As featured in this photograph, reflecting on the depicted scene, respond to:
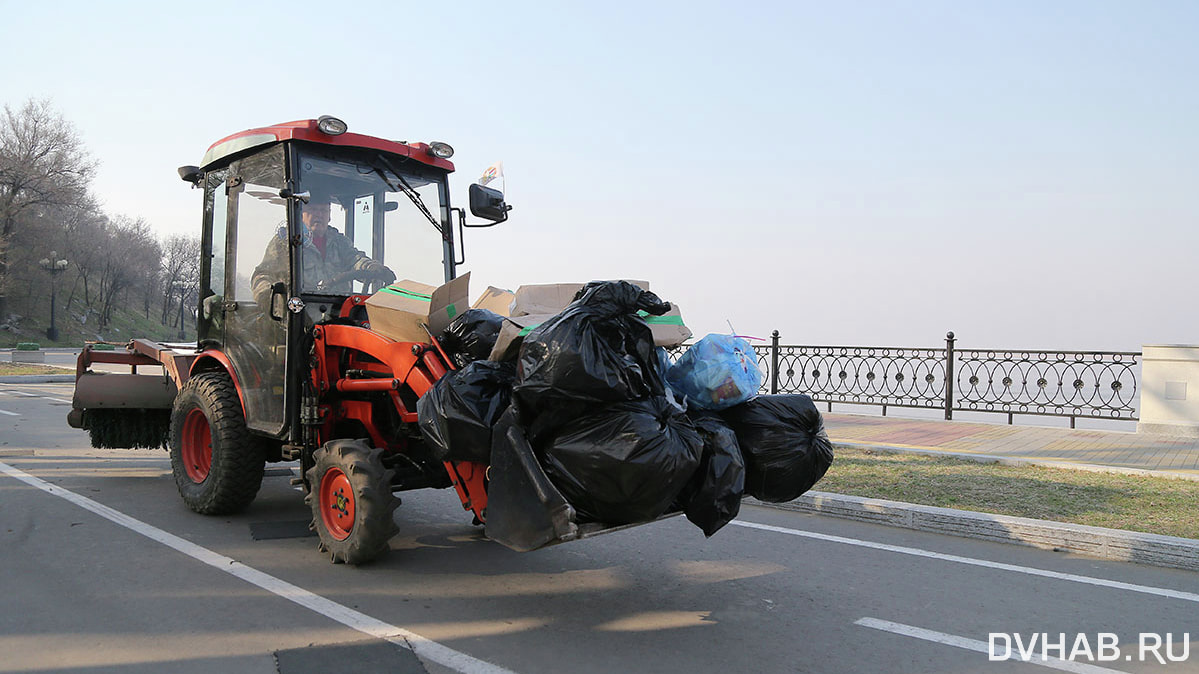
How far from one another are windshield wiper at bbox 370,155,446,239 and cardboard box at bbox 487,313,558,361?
227cm

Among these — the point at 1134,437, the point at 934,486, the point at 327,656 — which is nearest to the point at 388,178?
the point at 327,656

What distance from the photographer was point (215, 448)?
18.9 ft

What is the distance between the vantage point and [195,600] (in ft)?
13.8

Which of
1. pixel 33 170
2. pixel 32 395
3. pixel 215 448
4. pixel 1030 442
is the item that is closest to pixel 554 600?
pixel 215 448

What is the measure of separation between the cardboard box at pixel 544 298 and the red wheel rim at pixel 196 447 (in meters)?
3.38

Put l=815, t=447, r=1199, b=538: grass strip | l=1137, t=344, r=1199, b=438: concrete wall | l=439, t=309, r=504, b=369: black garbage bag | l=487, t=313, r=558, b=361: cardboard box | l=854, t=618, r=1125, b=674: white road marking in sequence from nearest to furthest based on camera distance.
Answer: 1. l=854, t=618, r=1125, b=674: white road marking
2. l=487, t=313, r=558, b=361: cardboard box
3. l=439, t=309, r=504, b=369: black garbage bag
4. l=815, t=447, r=1199, b=538: grass strip
5. l=1137, t=344, r=1199, b=438: concrete wall

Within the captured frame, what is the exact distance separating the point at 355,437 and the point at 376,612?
64.1 inches

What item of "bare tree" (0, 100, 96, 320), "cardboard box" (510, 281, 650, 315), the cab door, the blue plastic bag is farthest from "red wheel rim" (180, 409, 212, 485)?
"bare tree" (0, 100, 96, 320)

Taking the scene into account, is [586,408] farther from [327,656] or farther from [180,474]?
[180,474]

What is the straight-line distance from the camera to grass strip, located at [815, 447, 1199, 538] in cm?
614

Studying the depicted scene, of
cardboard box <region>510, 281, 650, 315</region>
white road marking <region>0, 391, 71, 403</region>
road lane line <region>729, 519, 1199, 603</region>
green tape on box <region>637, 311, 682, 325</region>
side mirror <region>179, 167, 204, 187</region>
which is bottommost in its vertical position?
white road marking <region>0, 391, 71, 403</region>

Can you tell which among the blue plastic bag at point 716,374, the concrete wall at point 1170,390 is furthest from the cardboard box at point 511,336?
the concrete wall at point 1170,390

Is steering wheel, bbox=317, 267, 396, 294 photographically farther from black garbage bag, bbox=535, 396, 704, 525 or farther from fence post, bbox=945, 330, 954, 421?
fence post, bbox=945, 330, 954, 421

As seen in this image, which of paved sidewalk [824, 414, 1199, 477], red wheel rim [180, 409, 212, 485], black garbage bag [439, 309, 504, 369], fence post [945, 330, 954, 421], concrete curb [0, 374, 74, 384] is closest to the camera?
black garbage bag [439, 309, 504, 369]
